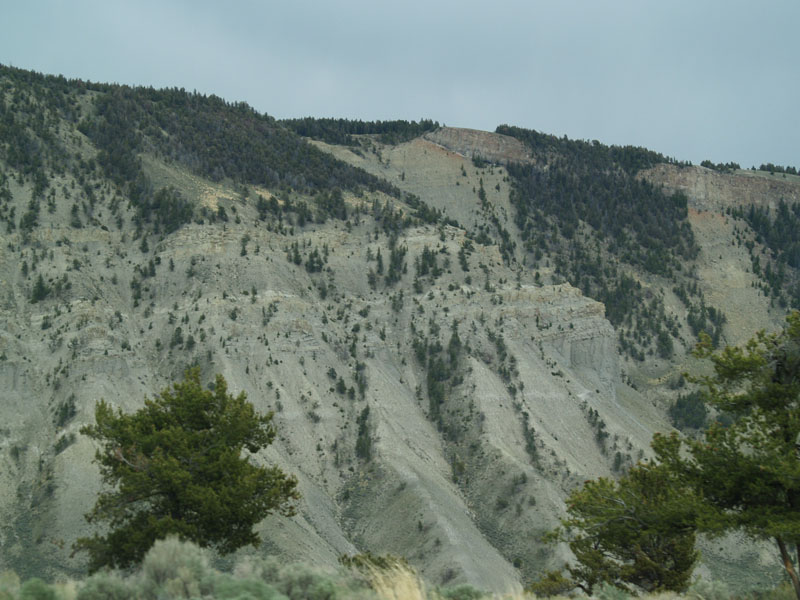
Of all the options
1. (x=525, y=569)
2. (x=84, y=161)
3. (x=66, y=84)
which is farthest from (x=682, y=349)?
(x=66, y=84)

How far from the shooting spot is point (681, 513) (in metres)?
18.2

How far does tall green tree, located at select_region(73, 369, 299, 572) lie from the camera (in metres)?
23.1

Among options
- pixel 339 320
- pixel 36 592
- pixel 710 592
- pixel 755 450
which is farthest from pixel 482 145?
pixel 36 592

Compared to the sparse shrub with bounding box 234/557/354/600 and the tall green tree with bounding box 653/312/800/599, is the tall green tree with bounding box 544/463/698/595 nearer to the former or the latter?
the tall green tree with bounding box 653/312/800/599

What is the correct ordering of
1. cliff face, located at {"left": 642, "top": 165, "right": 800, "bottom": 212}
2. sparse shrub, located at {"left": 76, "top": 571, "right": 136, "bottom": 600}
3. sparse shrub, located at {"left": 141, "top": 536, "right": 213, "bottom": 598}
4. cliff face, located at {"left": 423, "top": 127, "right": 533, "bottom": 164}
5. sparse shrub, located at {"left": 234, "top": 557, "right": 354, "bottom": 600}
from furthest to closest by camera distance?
1. cliff face, located at {"left": 423, "top": 127, "right": 533, "bottom": 164}
2. cliff face, located at {"left": 642, "top": 165, "right": 800, "bottom": 212}
3. sparse shrub, located at {"left": 234, "top": 557, "right": 354, "bottom": 600}
4. sparse shrub, located at {"left": 76, "top": 571, "right": 136, "bottom": 600}
5. sparse shrub, located at {"left": 141, "top": 536, "right": 213, "bottom": 598}

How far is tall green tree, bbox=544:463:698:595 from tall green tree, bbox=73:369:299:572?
903 centimetres

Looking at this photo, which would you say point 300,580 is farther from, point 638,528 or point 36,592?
point 638,528

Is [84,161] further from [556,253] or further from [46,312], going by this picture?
[556,253]

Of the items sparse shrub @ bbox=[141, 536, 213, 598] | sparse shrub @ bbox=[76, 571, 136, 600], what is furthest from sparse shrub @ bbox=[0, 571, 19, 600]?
sparse shrub @ bbox=[141, 536, 213, 598]

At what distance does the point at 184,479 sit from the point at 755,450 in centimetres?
1496

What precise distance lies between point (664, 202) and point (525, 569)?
2898 inches

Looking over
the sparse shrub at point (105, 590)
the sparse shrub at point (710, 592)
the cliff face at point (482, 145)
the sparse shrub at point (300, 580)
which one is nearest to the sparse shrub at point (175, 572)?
the sparse shrub at point (105, 590)

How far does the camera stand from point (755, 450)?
17.7 m

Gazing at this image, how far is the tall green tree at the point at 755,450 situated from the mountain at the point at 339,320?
21.9m
